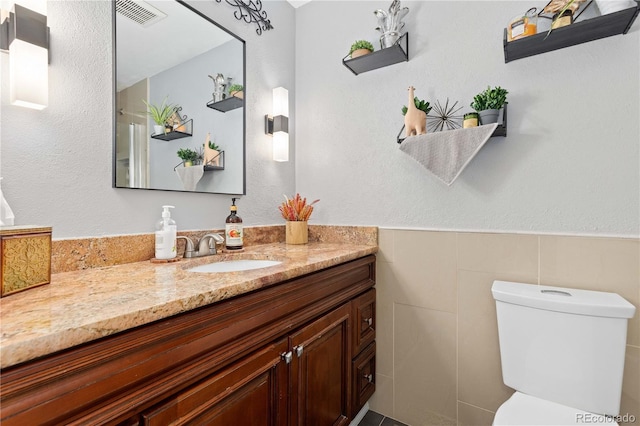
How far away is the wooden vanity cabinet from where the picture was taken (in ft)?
1.69

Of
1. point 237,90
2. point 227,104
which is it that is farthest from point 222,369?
point 237,90

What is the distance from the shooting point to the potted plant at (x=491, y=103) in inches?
51.5

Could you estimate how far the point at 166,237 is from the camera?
1208 millimetres

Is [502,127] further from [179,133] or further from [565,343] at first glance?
[179,133]

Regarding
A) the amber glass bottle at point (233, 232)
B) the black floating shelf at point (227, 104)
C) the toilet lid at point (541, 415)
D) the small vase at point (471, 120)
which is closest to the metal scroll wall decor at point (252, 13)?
the black floating shelf at point (227, 104)

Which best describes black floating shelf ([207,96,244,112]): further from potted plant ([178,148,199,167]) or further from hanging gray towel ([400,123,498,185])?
hanging gray towel ([400,123,498,185])

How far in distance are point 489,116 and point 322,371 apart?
1.27 m

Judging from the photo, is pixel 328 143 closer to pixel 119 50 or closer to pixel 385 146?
pixel 385 146

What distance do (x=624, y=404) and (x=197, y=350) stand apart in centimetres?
159

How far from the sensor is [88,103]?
3.52 feet

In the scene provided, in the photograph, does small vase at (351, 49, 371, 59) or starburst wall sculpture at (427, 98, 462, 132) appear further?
small vase at (351, 49, 371, 59)

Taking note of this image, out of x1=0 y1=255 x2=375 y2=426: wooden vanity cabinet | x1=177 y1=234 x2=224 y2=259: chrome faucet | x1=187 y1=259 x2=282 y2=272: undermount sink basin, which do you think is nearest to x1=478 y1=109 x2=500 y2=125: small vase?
x1=0 y1=255 x2=375 y2=426: wooden vanity cabinet

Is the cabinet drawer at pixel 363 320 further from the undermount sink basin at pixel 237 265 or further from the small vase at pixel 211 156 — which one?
the small vase at pixel 211 156

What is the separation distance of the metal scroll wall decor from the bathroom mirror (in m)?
0.16
